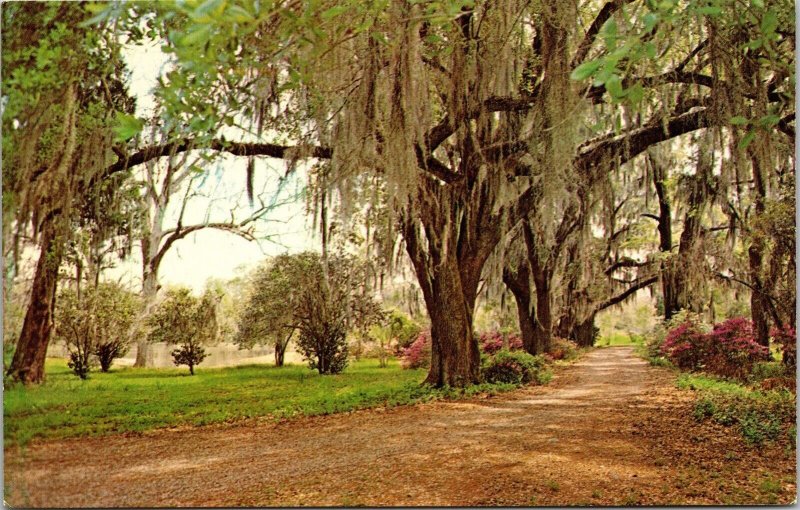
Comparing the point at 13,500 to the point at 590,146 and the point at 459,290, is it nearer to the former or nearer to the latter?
the point at 459,290

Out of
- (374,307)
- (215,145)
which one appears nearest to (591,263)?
(374,307)

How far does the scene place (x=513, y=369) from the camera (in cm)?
379

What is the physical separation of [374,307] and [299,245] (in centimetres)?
49

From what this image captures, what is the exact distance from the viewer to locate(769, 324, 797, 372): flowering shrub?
111 inches

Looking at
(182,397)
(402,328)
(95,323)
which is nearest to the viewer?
(95,323)

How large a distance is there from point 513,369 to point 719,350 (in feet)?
3.71

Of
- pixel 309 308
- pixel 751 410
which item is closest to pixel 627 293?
pixel 751 410

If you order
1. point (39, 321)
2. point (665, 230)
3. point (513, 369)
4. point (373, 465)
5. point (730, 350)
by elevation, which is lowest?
point (373, 465)

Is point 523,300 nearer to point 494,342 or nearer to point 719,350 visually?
point 494,342

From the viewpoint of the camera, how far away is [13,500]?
2.25m

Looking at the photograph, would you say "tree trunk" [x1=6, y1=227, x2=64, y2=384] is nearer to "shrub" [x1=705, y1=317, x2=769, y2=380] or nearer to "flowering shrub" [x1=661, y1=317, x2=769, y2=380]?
"flowering shrub" [x1=661, y1=317, x2=769, y2=380]

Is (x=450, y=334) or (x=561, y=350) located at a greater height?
(x=450, y=334)

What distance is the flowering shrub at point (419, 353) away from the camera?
3.26m

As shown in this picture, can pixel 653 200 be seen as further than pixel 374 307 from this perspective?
Yes
